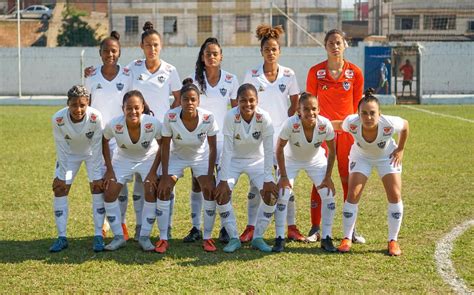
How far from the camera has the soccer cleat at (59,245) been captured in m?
6.14

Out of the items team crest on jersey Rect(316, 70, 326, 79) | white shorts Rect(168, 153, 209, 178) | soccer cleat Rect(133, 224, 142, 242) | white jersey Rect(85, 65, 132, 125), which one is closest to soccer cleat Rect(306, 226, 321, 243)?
white shorts Rect(168, 153, 209, 178)

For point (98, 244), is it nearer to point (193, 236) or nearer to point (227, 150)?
point (193, 236)

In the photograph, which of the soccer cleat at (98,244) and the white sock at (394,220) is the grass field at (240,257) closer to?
the soccer cleat at (98,244)

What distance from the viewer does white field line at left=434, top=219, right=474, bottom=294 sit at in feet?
16.7

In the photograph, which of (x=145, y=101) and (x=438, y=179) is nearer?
(x=145, y=101)

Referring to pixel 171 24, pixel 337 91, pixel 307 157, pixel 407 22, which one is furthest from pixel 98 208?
pixel 407 22

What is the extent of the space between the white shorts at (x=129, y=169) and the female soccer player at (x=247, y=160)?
0.67 meters

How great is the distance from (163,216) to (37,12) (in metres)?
36.6

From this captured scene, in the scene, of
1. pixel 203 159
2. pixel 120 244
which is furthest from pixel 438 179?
pixel 120 244

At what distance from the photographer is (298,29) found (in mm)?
32594

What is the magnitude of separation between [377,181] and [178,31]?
24.0 metres

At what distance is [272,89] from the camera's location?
6641 millimetres

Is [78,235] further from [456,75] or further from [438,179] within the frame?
[456,75]

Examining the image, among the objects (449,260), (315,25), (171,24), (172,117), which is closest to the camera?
(449,260)
